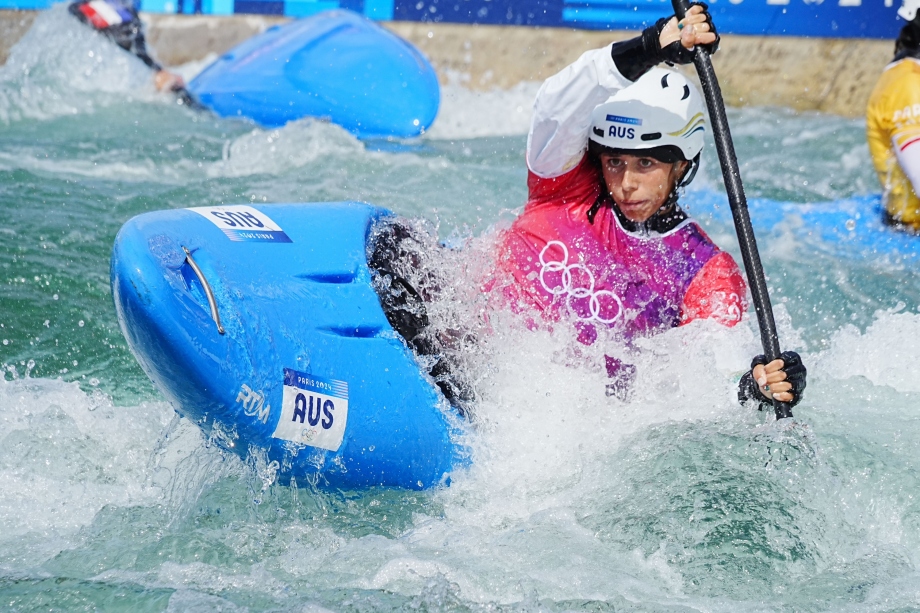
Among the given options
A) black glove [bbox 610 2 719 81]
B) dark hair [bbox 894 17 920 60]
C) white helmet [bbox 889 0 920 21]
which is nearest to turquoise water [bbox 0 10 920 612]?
black glove [bbox 610 2 719 81]

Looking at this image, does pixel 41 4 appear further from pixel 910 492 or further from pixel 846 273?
pixel 910 492

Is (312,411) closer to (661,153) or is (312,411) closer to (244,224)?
(244,224)

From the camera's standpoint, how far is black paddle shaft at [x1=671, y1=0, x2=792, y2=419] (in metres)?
2.91

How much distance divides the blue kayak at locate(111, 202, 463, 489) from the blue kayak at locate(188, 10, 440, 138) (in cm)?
442

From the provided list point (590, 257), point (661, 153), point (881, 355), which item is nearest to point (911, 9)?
point (881, 355)

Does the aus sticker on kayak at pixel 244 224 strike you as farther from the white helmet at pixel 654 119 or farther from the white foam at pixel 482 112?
the white foam at pixel 482 112

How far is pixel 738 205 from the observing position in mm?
3045

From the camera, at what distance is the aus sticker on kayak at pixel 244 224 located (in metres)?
2.77

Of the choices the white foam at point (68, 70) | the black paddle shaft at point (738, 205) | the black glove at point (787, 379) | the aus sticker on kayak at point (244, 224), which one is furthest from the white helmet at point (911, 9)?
the white foam at point (68, 70)

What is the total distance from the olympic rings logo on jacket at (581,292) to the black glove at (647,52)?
1.97ft

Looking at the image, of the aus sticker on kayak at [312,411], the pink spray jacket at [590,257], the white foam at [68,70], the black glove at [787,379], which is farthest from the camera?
Result: the white foam at [68,70]

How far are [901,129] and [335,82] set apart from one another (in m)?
3.96

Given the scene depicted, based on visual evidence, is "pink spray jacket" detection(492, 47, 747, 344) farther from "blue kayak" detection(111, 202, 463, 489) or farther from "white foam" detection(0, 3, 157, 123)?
"white foam" detection(0, 3, 157, 123)

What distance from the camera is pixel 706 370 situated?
3045 mm
